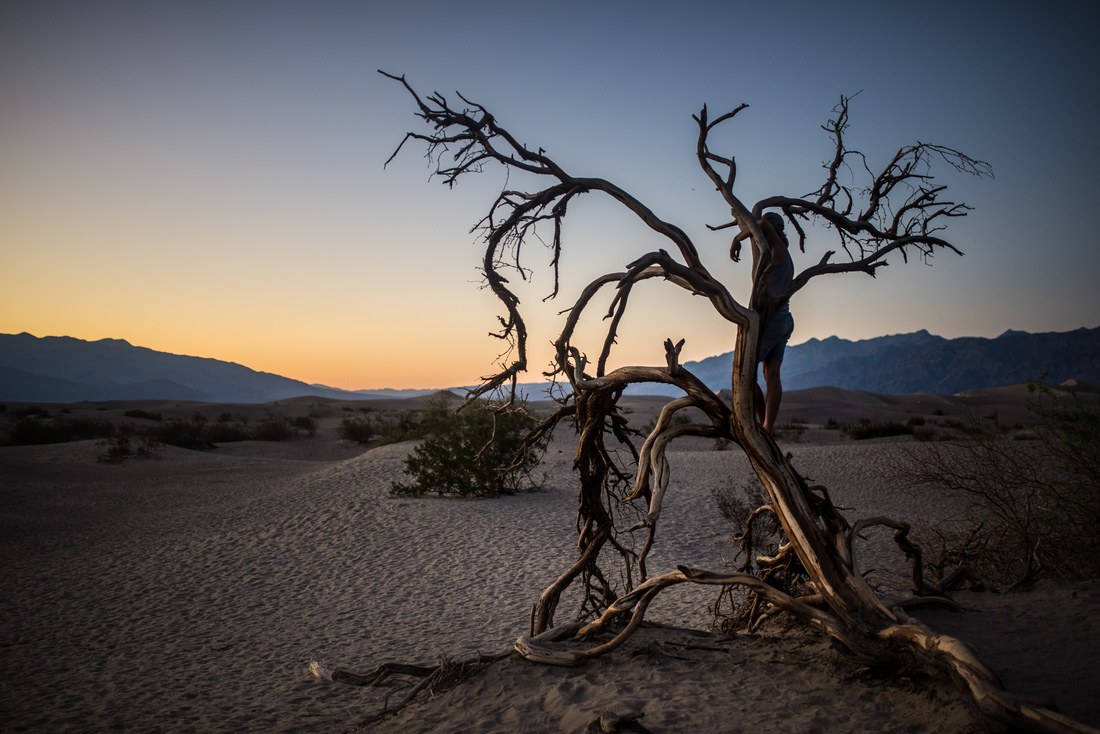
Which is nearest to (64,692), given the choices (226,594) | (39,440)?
(226,594)

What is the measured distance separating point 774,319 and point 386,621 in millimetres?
4823

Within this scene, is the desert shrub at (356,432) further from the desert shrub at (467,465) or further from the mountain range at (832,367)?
the mountain range at (832,367)

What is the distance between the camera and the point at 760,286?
4.15 metres

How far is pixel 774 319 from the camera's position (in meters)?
5.12

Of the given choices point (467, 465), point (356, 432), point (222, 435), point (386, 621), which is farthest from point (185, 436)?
point (386, 621)

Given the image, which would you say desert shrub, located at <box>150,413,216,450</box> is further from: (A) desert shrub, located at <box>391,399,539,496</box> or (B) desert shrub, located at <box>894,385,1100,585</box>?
(B) desert shrub, located at <box>894,385,1100,585</box>

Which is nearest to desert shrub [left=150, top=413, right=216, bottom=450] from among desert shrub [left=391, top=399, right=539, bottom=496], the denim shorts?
desert shrub [left=391, top=399, right=539, bottom=496]

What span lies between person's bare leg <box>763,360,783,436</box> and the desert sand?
34.3 inches

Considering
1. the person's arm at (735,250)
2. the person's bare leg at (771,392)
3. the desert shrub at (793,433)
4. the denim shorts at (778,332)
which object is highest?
the person's arm at (735,250)

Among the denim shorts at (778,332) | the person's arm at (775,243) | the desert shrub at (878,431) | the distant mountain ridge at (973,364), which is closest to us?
the person's arm at (775,243)

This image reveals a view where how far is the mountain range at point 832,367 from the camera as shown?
10475 cm

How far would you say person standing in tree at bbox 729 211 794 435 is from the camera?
15.6ft

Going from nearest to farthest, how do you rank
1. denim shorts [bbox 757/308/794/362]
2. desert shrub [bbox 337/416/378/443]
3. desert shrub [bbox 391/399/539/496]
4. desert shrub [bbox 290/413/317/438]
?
denim shorts [bbox 757/308/794/362]
desert shrub [bbox 391/399/539/496]
desert shrub [bbox 337/416/378/443]
desert shrub [bbox 290/413/317/438]

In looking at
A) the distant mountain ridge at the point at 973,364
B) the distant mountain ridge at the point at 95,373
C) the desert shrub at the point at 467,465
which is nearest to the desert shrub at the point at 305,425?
the desert shrub at the point at 467,465
